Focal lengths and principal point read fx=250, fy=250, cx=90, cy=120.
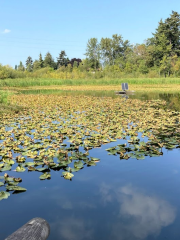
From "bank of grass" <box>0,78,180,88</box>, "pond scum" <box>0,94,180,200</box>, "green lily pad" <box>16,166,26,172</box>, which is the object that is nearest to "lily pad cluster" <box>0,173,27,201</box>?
"pond scum" <box>0,94,180,200</box>

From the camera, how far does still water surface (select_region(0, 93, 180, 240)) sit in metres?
2.62

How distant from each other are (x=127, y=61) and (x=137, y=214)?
173 ft

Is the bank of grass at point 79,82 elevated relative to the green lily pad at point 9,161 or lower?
elevated

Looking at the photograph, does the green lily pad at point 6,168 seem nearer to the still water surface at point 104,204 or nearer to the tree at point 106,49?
the still water surface at point 104,204

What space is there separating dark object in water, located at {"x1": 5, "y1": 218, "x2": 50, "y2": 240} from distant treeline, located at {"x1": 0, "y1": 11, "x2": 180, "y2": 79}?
117 ft

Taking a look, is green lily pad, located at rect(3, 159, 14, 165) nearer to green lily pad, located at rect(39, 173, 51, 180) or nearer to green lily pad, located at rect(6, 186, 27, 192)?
green lily pad, located at rect(39, 173, 51, 180)

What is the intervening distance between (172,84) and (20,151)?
2876 centimetres

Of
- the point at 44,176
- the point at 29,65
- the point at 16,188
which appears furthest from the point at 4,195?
the point at 29,65

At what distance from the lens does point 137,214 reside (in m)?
2.91

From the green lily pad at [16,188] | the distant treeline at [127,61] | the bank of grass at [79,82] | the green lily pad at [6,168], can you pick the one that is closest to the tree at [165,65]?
the distant treeline at [127,61]

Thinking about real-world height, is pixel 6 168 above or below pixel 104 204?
above

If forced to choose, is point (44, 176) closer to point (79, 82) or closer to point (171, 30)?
point (79, 82)

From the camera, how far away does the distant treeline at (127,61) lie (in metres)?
39.4

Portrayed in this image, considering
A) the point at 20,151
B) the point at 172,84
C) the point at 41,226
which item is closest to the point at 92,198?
the point at 41,226
